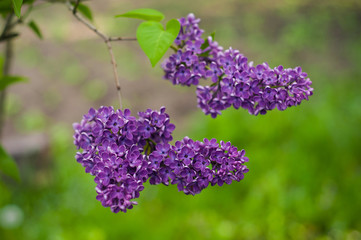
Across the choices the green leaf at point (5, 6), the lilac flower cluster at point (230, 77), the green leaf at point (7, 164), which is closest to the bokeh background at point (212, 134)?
the green leaf at point (5, 6)

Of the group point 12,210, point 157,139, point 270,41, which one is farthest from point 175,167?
point 270,41

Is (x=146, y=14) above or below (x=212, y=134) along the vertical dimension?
above

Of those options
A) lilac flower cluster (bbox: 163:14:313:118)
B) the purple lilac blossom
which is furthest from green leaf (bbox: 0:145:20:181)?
lilac flower cluster (bbox: 163:14:313:118)

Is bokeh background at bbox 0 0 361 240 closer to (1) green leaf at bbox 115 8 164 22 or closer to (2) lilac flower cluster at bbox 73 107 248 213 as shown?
(1) green leaf at bbox 115 8 164 22

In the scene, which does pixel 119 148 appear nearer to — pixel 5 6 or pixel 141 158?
pixel 141 158

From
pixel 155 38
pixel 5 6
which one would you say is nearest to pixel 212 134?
pixel 5 6

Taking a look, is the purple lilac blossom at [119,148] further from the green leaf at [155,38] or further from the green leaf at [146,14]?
the green leaf at [146,14]
